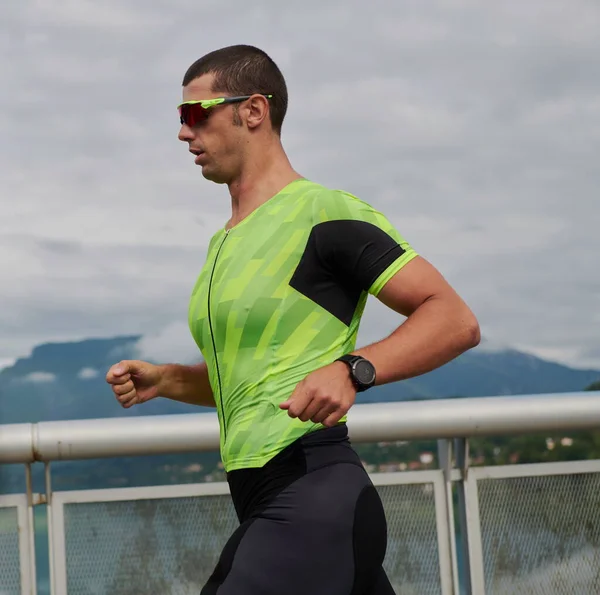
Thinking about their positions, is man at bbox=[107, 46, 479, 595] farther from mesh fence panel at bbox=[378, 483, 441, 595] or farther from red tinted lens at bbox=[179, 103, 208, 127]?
mesh fence panel at bbox=[378, 483, 441, 595]

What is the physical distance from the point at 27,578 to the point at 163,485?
618mm

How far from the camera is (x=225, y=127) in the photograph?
112 inches

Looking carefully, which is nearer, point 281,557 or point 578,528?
point 281,557

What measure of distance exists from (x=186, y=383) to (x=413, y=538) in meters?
1.85

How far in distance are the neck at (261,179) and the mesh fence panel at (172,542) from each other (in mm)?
2026

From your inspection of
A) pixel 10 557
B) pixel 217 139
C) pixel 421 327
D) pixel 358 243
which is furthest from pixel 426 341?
pixel 10 557

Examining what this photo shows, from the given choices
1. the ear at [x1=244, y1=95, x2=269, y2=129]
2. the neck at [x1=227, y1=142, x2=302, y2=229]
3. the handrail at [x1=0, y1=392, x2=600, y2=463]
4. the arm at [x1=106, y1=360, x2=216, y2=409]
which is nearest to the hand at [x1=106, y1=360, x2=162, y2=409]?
the arm at [x1=106, y1=360, x2=216, y2=409]

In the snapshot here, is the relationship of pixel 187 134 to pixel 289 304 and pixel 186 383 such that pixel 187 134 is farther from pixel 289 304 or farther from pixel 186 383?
pixel 186 383

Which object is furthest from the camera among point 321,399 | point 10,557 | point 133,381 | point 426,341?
point 10,557

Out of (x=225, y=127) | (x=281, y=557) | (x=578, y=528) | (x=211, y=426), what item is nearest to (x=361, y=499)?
(x=281, y=557)

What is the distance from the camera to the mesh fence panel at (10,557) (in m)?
4.48

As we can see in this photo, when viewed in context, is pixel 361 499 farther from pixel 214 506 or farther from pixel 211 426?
pixel 214 506

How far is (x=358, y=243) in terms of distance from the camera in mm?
2545

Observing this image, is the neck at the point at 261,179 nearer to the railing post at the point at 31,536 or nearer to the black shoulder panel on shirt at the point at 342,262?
the black shoulder panel on shirt at the point at 342,262
